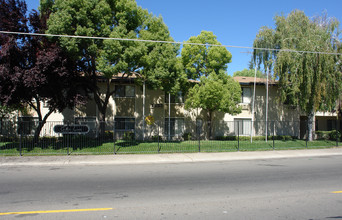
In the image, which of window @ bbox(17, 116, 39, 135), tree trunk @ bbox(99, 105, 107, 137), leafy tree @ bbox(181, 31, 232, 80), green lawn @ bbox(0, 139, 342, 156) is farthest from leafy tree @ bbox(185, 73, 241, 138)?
window @ bbox(17, 116, 39, 135)

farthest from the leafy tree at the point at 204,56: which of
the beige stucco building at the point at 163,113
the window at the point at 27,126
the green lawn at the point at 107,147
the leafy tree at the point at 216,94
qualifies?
the window at the point at 27,126

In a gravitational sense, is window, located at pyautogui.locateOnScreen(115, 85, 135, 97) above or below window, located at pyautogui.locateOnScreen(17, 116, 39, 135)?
above

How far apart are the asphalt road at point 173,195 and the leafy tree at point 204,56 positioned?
45.1 feet

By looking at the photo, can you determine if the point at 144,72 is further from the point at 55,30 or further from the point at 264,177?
the point at 264,177

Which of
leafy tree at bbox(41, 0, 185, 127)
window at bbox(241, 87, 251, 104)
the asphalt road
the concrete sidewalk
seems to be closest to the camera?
the asphalt road

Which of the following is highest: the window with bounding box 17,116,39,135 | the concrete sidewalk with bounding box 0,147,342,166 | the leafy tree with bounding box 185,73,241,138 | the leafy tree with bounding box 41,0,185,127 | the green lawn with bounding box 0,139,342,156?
the leafy tree with bounding box 41,0,185,127

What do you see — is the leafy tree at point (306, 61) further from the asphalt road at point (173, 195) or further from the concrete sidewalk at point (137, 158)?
the asphalt road at point (173, 195)

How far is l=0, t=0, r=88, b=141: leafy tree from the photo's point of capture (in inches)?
541

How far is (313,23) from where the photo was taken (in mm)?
20562

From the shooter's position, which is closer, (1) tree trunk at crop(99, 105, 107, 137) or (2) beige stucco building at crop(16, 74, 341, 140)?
(1) tree trunk at crop(99, 105, 107, 137)

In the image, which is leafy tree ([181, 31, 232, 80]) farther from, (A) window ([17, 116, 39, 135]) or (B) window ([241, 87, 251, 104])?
(A) window ([17, 116, 39, 135])

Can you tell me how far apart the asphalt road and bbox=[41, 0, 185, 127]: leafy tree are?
811cm

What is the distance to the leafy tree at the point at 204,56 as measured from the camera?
21344 millimetres

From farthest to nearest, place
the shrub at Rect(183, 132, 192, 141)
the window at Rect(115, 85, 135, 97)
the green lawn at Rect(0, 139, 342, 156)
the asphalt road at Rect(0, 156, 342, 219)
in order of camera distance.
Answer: the window at Rect(115, 85, 135, 97) < the shrub at Rect(183, 132, 192, 141) < the green lawn at Rect(0, 139, 342, 156) < the asphalt road at Rect(0, 156, 342, 219)
